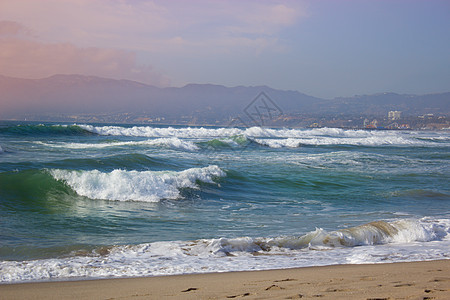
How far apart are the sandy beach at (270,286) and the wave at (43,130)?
1397 inches

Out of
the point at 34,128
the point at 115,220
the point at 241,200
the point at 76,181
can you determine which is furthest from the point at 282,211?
the point at 34,128

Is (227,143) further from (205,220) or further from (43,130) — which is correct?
(205,220)

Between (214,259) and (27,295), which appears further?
(214,259)

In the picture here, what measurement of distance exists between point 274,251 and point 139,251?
2.15 meters

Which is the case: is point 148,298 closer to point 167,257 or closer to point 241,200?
point 167,257

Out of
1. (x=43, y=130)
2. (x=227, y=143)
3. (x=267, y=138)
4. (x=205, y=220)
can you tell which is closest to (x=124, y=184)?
(x=205, y=220)

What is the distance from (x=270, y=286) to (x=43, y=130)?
39.2 metres

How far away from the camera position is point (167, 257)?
5918 millimetres

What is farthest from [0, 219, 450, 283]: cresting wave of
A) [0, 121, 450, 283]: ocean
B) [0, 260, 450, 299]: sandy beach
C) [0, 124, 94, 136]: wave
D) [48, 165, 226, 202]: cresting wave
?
[0, 124, 94, 136]: wave

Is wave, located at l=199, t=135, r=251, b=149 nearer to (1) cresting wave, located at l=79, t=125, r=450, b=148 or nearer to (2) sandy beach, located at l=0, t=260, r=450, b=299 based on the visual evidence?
(1) cresting wave, located at l=79, t=125, r=450, b=148

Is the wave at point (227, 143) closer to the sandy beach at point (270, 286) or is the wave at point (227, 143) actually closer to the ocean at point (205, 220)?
the ocean at point (205, 220)

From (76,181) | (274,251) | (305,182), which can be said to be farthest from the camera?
(305,182)

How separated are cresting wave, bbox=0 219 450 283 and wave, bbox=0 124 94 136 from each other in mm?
34202

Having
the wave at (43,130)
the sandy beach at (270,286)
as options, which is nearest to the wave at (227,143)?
the wave at (43,130)
